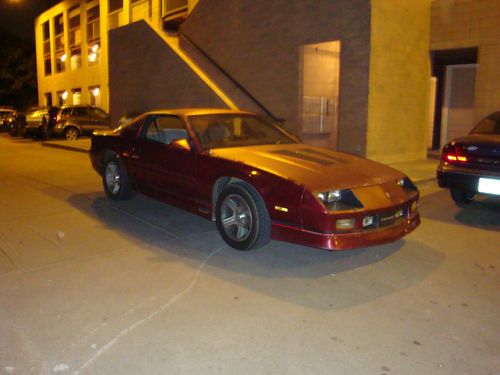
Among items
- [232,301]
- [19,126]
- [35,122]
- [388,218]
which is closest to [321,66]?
[388,218]

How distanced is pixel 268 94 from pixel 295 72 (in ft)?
3.57

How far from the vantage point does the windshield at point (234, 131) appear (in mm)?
5656

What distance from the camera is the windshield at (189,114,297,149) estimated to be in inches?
223

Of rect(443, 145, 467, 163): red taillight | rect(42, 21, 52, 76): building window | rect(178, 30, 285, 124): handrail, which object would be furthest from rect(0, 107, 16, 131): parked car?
rect(443, 145, 467, 163): red taillight

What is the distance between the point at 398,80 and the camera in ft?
38.7

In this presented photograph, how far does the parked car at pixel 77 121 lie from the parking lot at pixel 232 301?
44.2 ft

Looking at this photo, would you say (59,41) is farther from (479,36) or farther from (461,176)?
(461,176)

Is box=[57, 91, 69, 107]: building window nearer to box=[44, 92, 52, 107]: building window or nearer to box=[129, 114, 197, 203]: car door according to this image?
box=[44, 92, 52, 107]: building window

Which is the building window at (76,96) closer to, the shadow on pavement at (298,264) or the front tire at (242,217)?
the shadow on pavement at (298,264)

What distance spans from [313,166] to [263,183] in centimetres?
57

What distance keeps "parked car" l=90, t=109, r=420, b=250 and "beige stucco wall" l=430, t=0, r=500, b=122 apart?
7659mm

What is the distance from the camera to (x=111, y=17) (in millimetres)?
26438

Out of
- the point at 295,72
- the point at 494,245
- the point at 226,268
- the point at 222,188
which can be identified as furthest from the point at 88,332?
the point at 295,72

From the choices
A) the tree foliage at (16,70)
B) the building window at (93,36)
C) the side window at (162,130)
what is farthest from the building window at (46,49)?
the side window at (162,130)
